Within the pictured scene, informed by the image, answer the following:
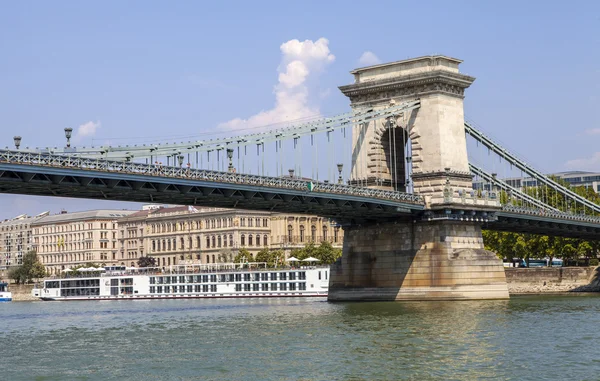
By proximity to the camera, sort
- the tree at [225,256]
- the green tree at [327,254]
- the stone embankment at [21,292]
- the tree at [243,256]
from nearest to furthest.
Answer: the green tree at [327,254] < the tree at [243,256] < the stone embankment at [21,292] < the tree at [225,256]

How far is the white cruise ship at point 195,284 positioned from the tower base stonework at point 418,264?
28322mm

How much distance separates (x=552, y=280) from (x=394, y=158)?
3119cm

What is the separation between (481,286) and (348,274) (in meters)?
10.9

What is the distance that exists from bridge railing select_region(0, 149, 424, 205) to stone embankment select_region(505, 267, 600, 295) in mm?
33080

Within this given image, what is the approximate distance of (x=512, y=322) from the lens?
178 feet

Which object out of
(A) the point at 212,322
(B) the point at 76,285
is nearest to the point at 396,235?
(A) the point at 212,322

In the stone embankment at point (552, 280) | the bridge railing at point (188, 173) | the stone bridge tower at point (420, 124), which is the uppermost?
the stone bridge tower at point (420, 124)

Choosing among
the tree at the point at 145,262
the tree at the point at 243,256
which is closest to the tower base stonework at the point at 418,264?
the tree at the point at 243,256

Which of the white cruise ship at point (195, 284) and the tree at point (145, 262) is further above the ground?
the tree at point (145, 262)

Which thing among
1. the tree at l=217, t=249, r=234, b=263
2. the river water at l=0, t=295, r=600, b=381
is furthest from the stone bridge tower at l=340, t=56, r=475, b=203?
the tree at l=217, t=249, r=234, b=263

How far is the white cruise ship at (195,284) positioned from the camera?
4370 inches

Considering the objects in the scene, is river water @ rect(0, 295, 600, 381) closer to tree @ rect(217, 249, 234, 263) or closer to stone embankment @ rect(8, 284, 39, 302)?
stone embankment @ rect(8, 284, 39, 302)

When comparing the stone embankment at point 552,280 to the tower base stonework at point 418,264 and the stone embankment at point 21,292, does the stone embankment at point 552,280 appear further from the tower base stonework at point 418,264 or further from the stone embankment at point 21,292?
the stone embankment at point 21,292

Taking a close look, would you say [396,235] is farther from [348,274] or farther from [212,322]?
[212,322]
